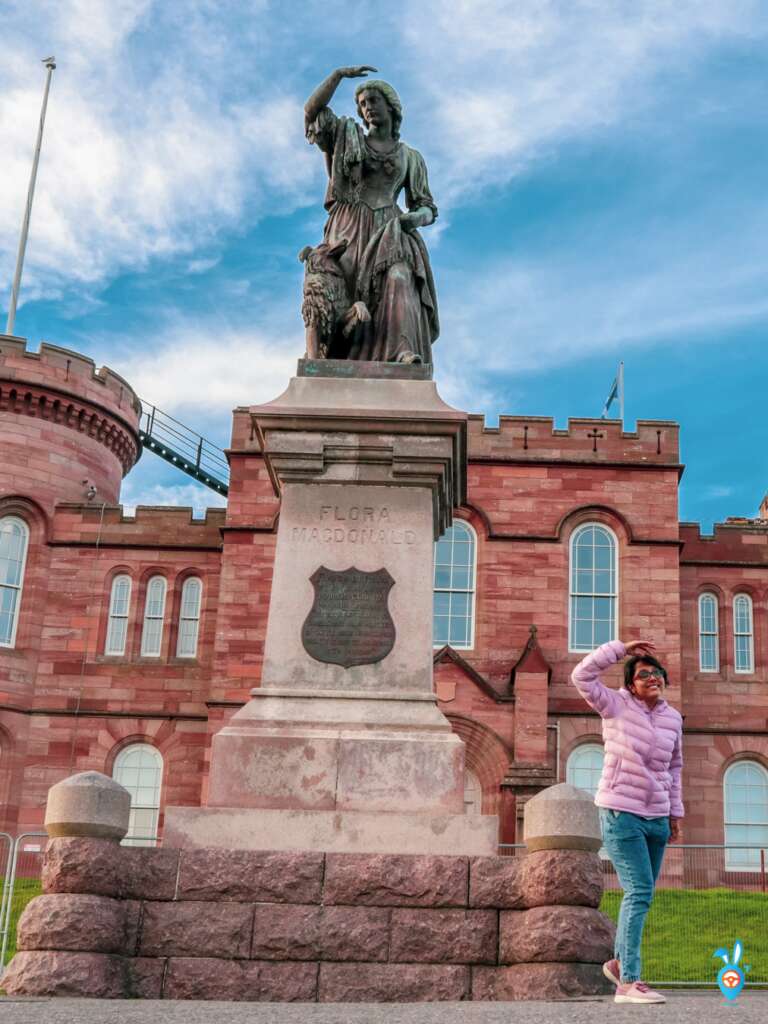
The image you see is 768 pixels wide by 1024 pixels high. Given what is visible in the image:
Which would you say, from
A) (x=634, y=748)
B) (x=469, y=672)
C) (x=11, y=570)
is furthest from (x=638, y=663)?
(x=11, y=570)

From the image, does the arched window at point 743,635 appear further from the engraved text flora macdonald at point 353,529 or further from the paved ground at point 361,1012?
the paved ground at point 361,1012

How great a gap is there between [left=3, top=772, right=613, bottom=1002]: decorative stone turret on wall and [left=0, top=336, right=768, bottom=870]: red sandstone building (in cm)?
2112

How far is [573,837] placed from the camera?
798 cm

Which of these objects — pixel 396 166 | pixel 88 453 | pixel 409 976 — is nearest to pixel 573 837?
pixel 409 976

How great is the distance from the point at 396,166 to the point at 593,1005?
6.37 m

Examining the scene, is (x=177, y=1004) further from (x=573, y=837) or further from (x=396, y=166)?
(x=396, y=166)

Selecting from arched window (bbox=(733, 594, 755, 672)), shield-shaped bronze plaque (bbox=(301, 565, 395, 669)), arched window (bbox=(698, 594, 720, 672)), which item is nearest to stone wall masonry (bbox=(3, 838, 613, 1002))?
shield-shaped bronze plaque (bbox=(301, 565, 395, 669))

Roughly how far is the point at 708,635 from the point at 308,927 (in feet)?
86.2

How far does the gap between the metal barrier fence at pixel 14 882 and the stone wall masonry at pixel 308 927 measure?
4503mm

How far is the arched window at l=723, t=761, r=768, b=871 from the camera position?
103ft

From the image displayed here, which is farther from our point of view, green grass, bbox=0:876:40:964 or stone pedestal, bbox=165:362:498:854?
green grass, bbox=0:876:40:964

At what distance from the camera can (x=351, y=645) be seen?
9.11 m

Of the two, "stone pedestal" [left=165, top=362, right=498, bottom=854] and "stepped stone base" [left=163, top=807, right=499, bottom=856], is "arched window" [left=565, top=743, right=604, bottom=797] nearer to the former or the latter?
"stone pedestal" [left=165, top=362, right=498, bottom=854]

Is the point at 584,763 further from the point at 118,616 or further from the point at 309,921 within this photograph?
the point at 309,921
